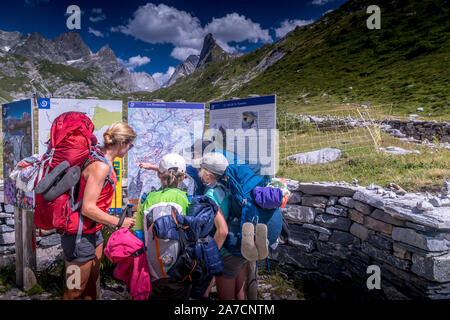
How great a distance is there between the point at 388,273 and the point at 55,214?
375 centimetres

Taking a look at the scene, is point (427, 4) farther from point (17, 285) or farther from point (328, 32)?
point (17, 285)

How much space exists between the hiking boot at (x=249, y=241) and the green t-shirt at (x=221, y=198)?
0.28 m

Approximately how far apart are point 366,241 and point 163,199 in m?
2.90

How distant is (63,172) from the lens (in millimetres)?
2412

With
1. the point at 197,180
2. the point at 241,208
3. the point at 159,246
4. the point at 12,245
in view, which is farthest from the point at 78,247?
the point at 12,245

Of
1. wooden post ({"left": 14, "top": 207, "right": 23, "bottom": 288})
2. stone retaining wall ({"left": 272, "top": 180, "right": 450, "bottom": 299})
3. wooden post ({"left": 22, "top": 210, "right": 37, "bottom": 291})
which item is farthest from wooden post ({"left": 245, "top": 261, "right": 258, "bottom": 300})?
wooden post ({"left": 14, "top": 207, "right": 23, "bottom": 288})

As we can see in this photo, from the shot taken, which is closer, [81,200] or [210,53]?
[81,200]

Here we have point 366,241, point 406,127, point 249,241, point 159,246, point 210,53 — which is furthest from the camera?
point 210,53

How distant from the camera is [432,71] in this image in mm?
35906

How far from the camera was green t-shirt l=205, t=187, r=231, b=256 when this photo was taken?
264 cm

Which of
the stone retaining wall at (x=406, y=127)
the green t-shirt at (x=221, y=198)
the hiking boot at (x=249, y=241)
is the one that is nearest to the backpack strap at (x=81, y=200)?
the green t-shirt at (x=221, y=198)

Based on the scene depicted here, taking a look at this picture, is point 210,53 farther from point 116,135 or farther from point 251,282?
point 251,282
